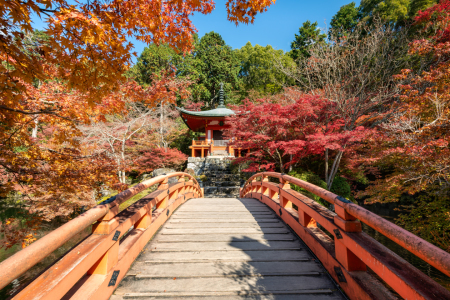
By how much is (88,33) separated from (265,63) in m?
23.8

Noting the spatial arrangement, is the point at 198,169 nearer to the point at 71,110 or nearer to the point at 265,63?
the point at 71,110

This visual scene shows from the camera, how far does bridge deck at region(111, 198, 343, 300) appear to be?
1693 mm

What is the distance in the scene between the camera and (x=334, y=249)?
2.02m

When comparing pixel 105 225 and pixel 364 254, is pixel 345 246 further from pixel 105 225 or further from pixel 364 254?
pixel 105 225

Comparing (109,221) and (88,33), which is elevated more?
(88,33)

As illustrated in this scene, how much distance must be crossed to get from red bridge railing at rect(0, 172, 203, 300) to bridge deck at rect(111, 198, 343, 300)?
190mm

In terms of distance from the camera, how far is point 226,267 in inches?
80.4

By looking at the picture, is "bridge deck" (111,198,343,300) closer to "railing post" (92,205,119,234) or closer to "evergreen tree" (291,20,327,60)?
"railing post" (92,205,119,234)

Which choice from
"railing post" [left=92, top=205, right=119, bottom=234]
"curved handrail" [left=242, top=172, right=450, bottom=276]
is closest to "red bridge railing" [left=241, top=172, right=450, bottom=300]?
"curved handrail" [left=242, top=172, right=450, bottom=276]

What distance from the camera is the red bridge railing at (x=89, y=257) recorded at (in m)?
1.00

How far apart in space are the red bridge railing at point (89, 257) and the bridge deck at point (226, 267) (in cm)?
19

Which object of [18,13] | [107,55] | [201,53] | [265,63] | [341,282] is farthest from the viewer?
[201,53]

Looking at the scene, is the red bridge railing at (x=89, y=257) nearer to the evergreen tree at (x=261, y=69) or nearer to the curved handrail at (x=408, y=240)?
the curved handrail at (x=408, y=240)

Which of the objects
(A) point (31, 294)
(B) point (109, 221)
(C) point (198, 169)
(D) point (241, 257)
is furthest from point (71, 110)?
(C) point (198, 169)
